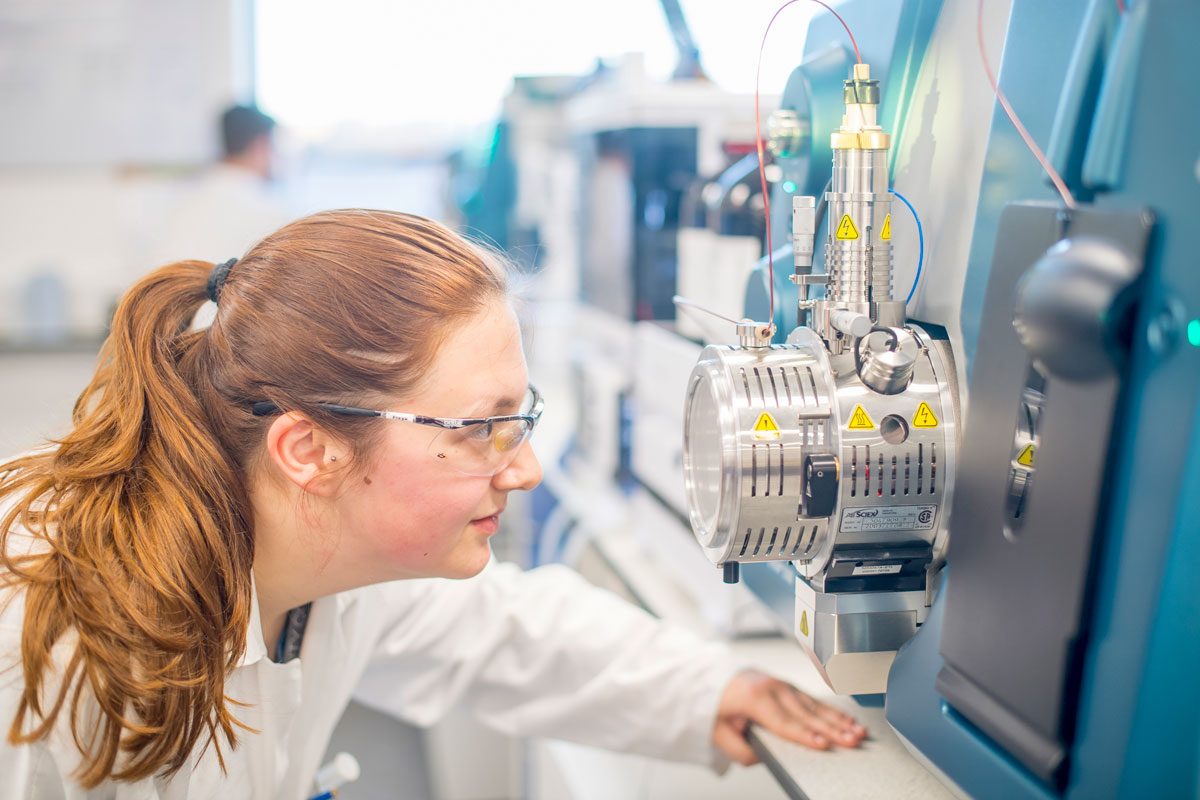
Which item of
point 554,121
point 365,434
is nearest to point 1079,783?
point 365,434

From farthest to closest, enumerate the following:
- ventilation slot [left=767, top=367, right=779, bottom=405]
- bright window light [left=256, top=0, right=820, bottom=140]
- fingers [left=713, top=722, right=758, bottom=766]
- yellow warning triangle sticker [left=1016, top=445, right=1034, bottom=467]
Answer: bright window light [left=256, top=0, right=820, bottom=140] < fingers [left=713, top=722, right=758, bottom=766] < ventilation slot [left=767, top=367, right=779, bottom=405] < yellow warning triangle sticker [left=1016, top=445, right=1034, bottom=467]

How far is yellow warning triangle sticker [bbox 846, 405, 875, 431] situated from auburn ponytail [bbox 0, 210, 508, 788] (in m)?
0.37

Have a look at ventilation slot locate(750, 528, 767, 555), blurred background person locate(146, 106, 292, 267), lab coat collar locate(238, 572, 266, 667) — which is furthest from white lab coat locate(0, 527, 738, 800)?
blurred background person locate(146, 106, 292, 267)

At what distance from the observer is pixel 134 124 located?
3.47 metres

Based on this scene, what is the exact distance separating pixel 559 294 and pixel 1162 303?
2556 millimetres

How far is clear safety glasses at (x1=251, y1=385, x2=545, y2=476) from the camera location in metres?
0.91

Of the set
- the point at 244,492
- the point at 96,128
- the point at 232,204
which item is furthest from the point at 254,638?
the point at 96,128

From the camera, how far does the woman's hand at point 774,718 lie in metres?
0.94

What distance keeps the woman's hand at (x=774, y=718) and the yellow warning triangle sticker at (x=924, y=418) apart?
1.10ft

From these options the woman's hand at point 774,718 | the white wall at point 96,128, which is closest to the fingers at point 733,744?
the woman's hand at point 774,718

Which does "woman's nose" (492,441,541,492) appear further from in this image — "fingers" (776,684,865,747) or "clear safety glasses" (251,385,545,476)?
"fingers" (776,684,865,747)

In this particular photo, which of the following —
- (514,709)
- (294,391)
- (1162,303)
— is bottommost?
(514,709)

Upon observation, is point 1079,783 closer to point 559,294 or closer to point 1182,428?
point 1182,428

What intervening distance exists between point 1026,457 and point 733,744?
1.83ft
